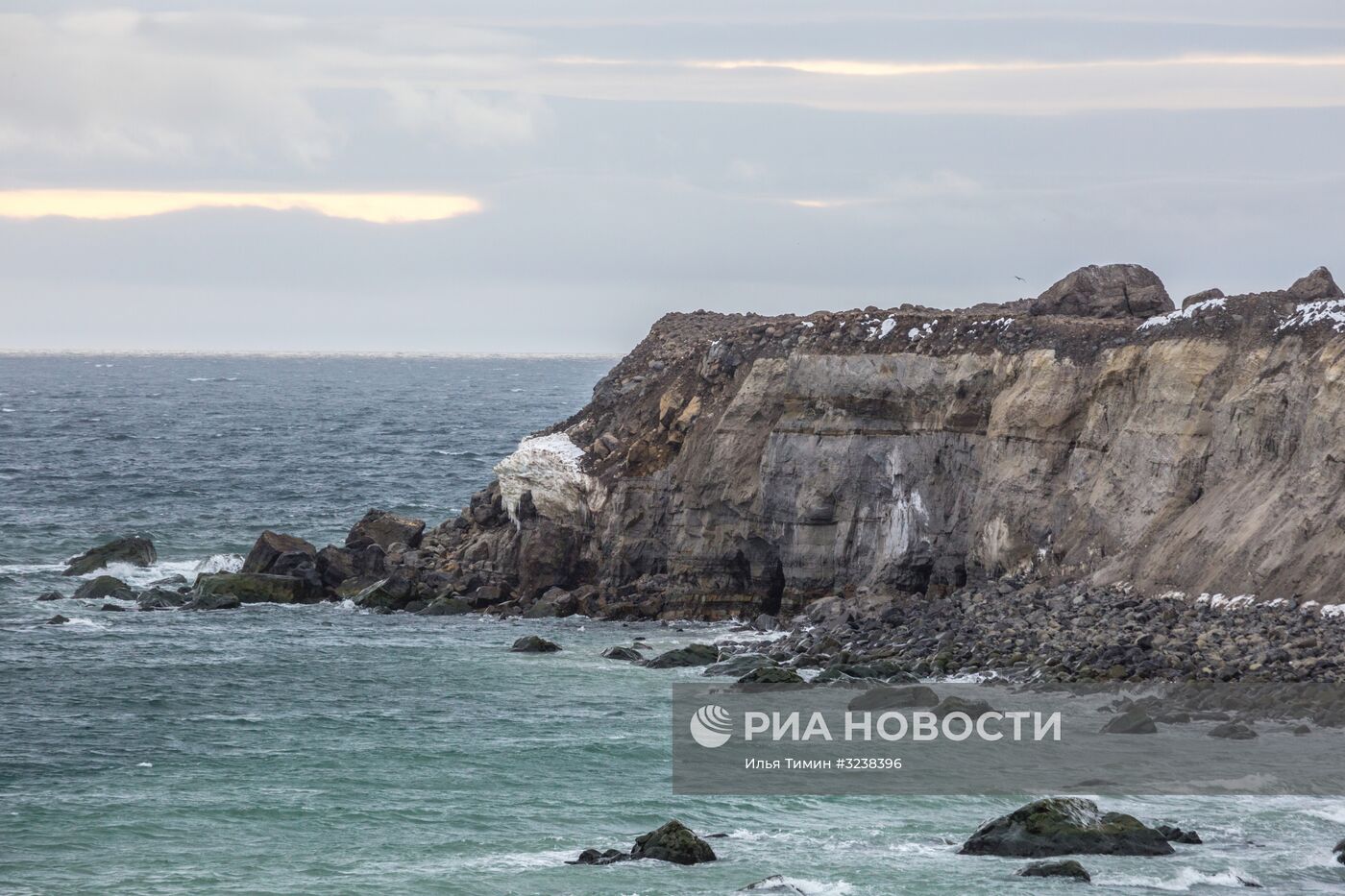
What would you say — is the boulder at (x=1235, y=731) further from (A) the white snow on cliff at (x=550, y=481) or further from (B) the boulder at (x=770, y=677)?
(A) the white snow on cliff at (x=550, y=481)

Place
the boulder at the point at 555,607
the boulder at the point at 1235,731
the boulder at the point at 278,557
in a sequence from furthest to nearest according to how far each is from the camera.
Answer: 1. the boulder at the point at 278,557
2. the boulder at the point at 555,607
3. the boulder at the point at 1235,731

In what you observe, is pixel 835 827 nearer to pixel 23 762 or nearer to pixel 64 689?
pixel 23 762

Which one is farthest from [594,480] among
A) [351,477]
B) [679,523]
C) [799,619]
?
[351,477]

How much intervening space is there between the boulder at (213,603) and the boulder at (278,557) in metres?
2.18

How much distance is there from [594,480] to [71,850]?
2913cm

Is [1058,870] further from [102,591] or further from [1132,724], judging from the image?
[102,591]

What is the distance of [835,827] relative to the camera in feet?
93.7

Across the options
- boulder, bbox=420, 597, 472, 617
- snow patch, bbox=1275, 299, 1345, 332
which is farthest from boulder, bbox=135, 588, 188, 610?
snow patch, bbox=1275, 299, 1345, 332

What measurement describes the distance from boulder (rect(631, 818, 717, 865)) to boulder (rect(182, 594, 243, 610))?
31.0 meters

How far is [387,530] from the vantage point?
202 feet

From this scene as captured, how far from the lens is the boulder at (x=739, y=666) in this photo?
4081 centimetres

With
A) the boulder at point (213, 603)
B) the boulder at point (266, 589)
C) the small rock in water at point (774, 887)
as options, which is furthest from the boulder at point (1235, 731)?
the boulder at point (213, 603)

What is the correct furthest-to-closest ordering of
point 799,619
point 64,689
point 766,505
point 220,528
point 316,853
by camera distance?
point 220,528 < point 766,505 < point 799,619 < point 64,689 < point 316,853

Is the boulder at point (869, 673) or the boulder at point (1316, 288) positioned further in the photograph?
the boulder at point (1316, 288)
